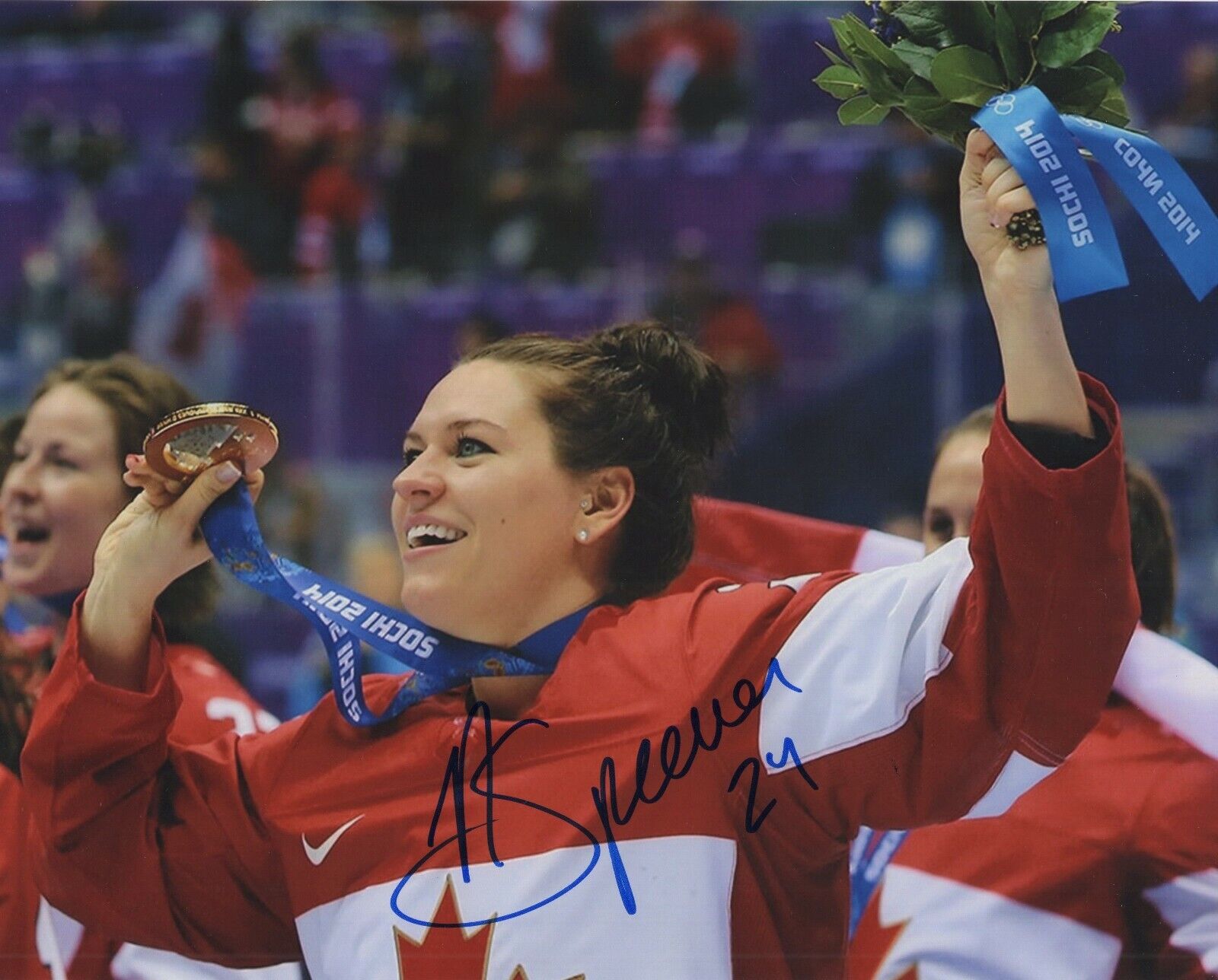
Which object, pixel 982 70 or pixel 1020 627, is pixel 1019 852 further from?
pixel 982 70

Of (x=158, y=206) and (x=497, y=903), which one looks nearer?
(x=497, y=903)

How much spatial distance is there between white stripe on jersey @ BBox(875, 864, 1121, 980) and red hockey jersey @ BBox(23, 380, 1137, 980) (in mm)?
333

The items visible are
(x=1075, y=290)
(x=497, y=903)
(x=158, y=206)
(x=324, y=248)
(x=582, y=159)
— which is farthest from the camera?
(x=158, y=206)

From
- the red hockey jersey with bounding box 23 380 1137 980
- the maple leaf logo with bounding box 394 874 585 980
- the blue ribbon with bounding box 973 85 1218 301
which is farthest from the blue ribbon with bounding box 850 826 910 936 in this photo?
the blue ribbon with bounding box 973 85 1218 301

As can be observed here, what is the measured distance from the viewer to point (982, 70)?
58.3 inches

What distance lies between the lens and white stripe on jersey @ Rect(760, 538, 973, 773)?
4.95 ft

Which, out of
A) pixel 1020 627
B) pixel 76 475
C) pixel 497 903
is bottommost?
pixel 497 903

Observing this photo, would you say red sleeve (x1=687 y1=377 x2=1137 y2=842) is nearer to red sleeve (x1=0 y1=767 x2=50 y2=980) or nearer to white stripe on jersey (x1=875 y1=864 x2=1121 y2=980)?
white stripe on jersey (x1=875 y1=864 x2=1121 y2=980)

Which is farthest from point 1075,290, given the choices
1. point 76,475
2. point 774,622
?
point 76,475

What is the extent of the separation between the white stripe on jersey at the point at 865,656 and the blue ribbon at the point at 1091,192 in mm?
277

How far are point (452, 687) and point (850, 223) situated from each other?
231cm

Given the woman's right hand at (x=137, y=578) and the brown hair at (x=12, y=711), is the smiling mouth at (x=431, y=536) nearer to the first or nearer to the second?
the woman's right hand at (x=137, y=578)

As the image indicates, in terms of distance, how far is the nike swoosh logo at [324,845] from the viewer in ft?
5.57
